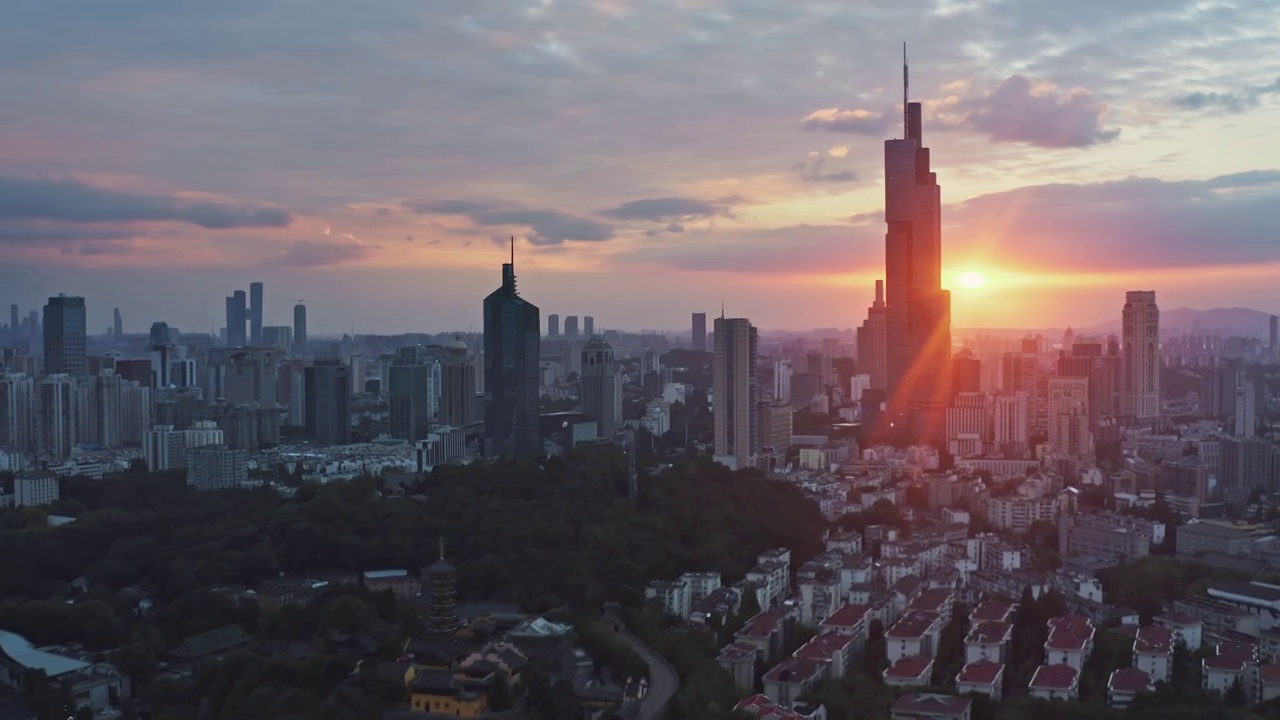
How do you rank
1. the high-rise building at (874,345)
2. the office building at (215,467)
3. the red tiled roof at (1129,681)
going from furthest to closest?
the high-rise building at (874,345), the office building at (215,467), the red tiled roof at (1129,681)

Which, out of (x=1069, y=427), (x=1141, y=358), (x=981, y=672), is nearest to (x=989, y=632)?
(x=981, y=672)

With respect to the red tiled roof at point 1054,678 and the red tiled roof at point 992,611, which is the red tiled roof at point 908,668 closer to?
the red tiled roof at point 1054,678

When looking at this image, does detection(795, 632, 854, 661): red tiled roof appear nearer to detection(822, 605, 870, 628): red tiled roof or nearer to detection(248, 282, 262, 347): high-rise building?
detection(822, 605, 870, 628): red tiled roof

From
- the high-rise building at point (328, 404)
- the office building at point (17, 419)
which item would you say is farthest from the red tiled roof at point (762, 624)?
the office building at point (17, 419)

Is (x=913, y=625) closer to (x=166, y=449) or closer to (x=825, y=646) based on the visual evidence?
(x=825, y=646)

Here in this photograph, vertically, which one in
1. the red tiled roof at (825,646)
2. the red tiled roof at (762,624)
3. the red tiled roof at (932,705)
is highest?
the red tiled roof at (762,624)

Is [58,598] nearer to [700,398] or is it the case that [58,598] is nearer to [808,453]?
[808,453]

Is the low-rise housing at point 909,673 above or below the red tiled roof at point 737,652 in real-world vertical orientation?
below
